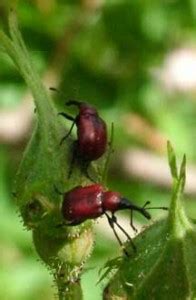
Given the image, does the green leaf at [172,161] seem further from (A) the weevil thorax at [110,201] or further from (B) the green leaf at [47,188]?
(A) the weevil thorax at [110,201]

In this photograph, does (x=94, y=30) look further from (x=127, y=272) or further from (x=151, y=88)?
(x=127, y=272)

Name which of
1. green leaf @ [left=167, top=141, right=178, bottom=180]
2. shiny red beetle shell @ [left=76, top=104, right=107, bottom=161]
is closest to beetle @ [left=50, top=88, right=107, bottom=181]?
shiny red beetle shell @ [left=76, top=104, right=107, bottom=161]

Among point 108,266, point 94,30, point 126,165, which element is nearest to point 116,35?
point 94,30

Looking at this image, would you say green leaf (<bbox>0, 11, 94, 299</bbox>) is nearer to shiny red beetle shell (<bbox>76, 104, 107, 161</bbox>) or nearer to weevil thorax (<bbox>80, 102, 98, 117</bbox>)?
shiny red beetle shell (<bbox>76, 104, 107, 161</bbox>)

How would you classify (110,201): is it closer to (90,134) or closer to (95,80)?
(90,134)

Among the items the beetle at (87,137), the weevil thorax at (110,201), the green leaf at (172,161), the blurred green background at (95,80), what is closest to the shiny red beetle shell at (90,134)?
the beetle at (87,137)

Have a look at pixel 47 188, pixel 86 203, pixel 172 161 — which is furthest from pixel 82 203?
pixel 172 161
